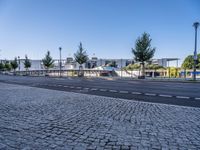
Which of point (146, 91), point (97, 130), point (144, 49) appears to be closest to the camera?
point (97, 130)

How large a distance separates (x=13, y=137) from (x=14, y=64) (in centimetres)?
6889

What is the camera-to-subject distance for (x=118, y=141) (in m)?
3.29

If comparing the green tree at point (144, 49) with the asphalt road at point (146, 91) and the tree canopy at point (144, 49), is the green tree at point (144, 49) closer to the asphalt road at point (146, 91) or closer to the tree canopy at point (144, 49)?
the tree canopy at point (144, 49)

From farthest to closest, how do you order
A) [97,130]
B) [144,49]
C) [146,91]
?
1. [144,49]
2. [146,91]
3. [97,130]

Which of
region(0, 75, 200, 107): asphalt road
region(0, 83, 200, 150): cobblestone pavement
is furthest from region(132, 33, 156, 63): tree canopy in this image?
region(0, 83, 200, 150): cobblestone pavement

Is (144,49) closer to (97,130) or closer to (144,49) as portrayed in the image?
(144,49)

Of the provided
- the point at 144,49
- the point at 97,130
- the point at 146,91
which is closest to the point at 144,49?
the point at 144,49

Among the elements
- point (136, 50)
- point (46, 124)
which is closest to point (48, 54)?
point (136, 50)

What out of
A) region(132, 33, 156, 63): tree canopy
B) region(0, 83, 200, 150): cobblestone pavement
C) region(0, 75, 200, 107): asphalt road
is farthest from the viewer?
region(132, 33, 156, 63): tree canopy

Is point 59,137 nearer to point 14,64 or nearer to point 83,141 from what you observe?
point 83,141

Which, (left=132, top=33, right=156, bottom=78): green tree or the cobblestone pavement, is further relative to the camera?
(left=132, top=33, right=156, bottom=78): green tree

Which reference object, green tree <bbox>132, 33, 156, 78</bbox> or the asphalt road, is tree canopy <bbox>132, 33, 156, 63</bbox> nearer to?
green tree <bbox>132, 33, 156, 78</bbox>

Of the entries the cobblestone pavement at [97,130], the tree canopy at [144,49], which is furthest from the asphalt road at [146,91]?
the tree canopy at [144,49]

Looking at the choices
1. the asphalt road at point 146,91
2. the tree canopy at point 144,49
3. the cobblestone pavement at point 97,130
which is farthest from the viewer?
the tree canopy at point 144,49
